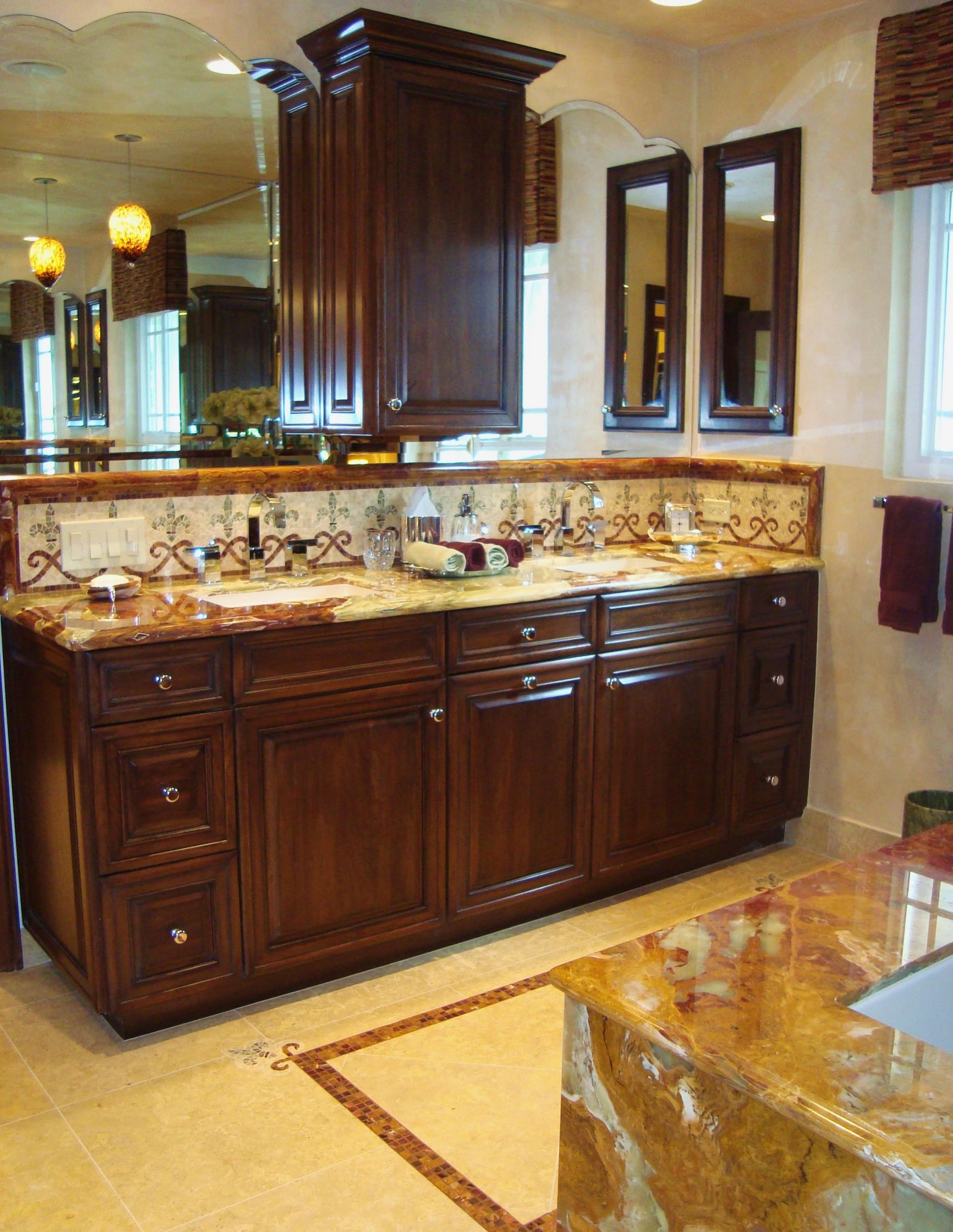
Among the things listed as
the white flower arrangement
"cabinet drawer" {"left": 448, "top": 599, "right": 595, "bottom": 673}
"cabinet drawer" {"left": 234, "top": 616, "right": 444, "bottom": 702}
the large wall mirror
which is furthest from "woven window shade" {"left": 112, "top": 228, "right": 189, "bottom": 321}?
"cabinet drawer" {"left": 448, "top": 599, "right": 595, "bottom": 673}

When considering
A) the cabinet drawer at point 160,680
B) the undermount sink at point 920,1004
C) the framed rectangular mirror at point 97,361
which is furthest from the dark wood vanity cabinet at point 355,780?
the undermount sink at point 920,1004

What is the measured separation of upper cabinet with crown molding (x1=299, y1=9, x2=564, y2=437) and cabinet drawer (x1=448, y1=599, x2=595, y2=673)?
53cm

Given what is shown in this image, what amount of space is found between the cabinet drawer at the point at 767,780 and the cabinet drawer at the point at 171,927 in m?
1.71

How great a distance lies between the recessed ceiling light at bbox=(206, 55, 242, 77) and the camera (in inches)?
116

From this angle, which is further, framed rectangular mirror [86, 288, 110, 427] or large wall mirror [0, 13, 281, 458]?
framed rectangular mirror [86, 288, 110, 427]

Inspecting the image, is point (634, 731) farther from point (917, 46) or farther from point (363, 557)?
point (917, 46)

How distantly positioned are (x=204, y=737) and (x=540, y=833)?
1.03 meters

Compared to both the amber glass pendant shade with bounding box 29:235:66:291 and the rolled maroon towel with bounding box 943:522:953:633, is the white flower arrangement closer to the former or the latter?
the amber glass pendant shade with bounding box 29:235:66:291

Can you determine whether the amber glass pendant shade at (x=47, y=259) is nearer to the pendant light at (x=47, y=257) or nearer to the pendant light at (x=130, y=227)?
the pendant light at (x=47, y=257)

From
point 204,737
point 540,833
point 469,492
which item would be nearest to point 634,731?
point 540,833

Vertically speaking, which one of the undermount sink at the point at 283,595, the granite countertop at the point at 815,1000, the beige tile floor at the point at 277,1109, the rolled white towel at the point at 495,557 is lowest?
the beige tile floor at the point at 277,1109

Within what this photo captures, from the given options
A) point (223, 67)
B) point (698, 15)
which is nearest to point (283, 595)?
point (223, 67)

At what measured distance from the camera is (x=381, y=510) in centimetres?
341

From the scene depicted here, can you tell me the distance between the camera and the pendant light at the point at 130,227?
2.87 meters
